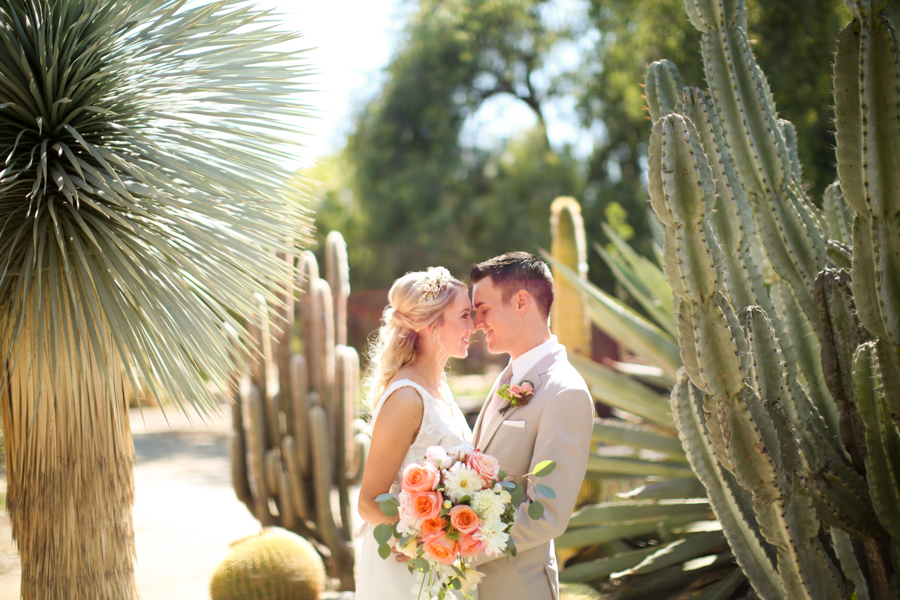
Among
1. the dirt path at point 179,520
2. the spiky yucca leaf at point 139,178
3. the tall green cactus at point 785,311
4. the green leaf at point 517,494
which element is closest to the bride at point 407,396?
the green leaf at point 517,494

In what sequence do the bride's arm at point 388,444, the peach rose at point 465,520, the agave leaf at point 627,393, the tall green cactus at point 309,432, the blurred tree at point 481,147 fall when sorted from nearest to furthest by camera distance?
the peach rose at point 465,520 → the bride's arm at point 388,444 → the agave leaf at point 627,393 → the tall green cactus at point 309,432 → the blurred tree at point 481,147

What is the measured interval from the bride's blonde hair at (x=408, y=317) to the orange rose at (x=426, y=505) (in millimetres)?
708

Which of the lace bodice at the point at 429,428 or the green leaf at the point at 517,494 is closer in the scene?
the green leaf at the point at 517,494

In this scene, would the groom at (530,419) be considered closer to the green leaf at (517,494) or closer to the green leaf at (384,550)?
the green leaf at (517,494)

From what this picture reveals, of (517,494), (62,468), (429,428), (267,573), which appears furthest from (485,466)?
(267,573)

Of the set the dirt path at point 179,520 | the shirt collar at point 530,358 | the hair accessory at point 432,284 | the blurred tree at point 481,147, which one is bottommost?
the dirt path at point 179,520

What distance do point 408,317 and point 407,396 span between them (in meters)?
0.33

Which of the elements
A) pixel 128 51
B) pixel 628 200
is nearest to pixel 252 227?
pixel 128 51

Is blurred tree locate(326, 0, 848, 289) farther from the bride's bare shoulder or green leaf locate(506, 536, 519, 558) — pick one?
green leaf locate(506, 536, 519, 558)

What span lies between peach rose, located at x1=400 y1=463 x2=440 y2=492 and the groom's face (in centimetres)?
59

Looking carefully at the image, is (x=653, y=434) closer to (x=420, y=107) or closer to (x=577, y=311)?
(x=577, y=311)

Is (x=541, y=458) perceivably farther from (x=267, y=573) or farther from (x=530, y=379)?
(x=267, y=573)

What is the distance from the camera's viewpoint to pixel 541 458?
2057 mm

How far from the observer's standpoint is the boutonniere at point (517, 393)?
221 cm
